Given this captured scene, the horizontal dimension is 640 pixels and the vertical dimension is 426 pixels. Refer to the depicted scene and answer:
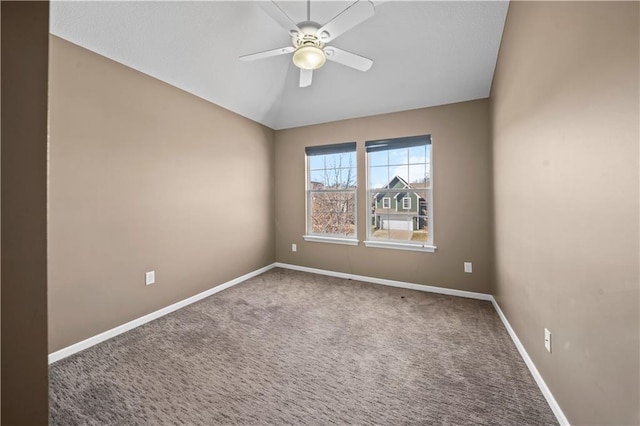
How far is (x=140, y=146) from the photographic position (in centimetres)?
251

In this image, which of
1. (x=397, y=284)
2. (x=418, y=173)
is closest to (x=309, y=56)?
(x=418, y=173)

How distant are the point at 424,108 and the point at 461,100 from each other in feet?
1.35

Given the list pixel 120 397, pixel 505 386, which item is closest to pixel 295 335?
pixel 120 397

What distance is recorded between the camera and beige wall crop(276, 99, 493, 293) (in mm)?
3096

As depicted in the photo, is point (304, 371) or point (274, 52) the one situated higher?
point (274, 52)

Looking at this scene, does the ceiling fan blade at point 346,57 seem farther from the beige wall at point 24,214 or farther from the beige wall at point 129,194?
the beige wall at point 24,214

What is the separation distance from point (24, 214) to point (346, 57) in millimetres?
2319

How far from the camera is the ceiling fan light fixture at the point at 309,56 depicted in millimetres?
1886

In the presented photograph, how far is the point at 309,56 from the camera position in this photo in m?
1.93

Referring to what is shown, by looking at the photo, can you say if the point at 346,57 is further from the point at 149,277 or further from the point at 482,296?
the point at 482,296

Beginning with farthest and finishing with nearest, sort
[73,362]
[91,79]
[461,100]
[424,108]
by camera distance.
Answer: [424,108], [461,100], [91,79], [73,362]

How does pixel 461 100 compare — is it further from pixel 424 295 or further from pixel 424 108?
pixel 424 295

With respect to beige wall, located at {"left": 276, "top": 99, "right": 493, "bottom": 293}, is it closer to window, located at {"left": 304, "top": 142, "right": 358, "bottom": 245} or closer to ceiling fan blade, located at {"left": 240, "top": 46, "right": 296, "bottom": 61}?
window, located at {"left": 304, "top": 142, "right": 358, "bottom": 245}

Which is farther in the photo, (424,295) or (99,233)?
(424,295)
